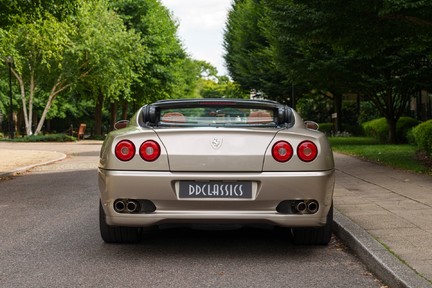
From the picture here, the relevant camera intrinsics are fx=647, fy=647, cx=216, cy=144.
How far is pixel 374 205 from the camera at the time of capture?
26.1 feet

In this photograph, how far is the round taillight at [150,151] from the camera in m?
5.38

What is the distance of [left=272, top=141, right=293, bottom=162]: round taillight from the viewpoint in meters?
5.39

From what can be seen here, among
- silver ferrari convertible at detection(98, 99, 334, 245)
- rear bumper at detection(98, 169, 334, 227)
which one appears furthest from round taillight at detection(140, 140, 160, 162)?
rear bumper at detection(98, 169, 334, 227)

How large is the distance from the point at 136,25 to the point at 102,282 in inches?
1713

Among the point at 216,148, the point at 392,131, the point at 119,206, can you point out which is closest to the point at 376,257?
the point at 216,148

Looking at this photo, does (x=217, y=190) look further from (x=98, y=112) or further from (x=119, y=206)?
(x=98, y=112)

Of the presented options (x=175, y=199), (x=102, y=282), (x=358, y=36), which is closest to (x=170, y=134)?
(x=175, y=199)

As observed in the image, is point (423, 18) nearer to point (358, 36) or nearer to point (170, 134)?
point (358, 36)

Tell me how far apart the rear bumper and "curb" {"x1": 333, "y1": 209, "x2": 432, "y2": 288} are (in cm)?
56

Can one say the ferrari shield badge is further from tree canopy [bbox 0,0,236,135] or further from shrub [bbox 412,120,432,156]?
tree canopy [bbox 0,0,236,135]

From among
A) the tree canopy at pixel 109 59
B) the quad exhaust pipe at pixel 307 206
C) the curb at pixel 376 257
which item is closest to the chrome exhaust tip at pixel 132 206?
the quad exhaust pipe at pixel 307 206

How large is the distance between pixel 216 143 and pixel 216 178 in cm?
30

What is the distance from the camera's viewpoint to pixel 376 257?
16.3 feet

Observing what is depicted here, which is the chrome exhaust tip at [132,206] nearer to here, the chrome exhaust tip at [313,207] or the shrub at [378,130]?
the chrome exhaust tip at [313,207]
